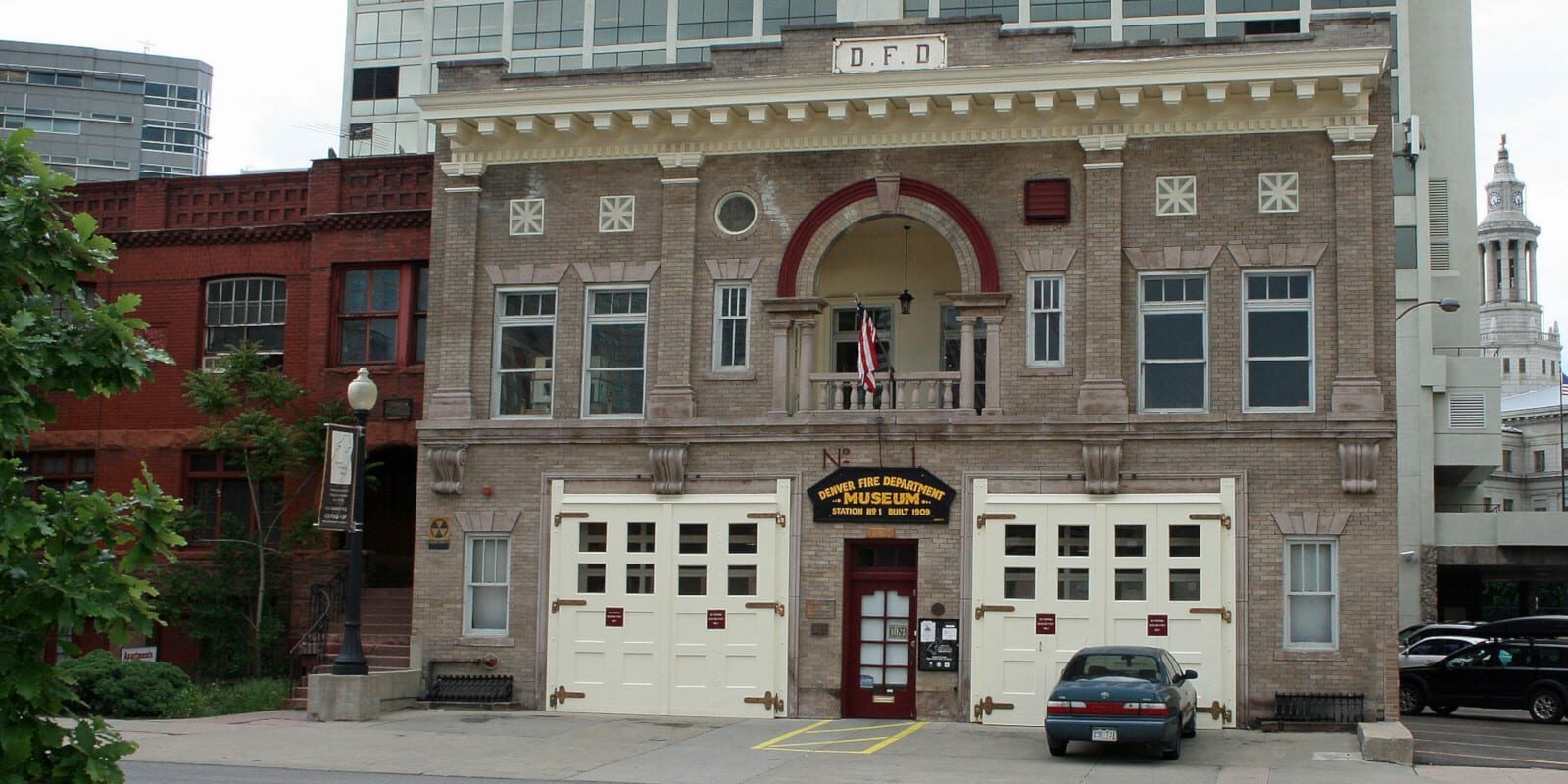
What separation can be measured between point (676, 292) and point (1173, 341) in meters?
7.59

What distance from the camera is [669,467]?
79.4 feet

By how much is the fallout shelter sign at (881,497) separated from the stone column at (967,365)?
123cm

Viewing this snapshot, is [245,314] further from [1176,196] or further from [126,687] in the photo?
[1176,196]

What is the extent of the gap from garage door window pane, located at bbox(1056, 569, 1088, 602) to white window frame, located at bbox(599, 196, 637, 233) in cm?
863

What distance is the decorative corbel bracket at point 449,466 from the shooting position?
24969 millimetres

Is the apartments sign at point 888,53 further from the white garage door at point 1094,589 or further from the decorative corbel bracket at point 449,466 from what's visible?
the decorative corbel bracket at point 449,466

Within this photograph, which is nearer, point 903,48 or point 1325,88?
point 1325,88

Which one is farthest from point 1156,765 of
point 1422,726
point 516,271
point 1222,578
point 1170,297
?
point 516,271

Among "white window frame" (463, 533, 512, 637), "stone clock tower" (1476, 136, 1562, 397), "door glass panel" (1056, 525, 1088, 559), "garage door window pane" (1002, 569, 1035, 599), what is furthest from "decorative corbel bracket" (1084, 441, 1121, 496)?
"stone clock tower" (1476, 136, 1562, 397)

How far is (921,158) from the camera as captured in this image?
24047 millimetres

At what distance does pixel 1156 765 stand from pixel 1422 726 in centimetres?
980

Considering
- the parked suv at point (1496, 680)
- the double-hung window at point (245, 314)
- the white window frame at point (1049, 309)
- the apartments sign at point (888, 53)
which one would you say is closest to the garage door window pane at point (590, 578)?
the white window frame at point (1049, 309)

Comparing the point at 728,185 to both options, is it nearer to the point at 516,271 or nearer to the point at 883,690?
the point at 516,271

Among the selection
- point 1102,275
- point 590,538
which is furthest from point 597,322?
point 1102,275
